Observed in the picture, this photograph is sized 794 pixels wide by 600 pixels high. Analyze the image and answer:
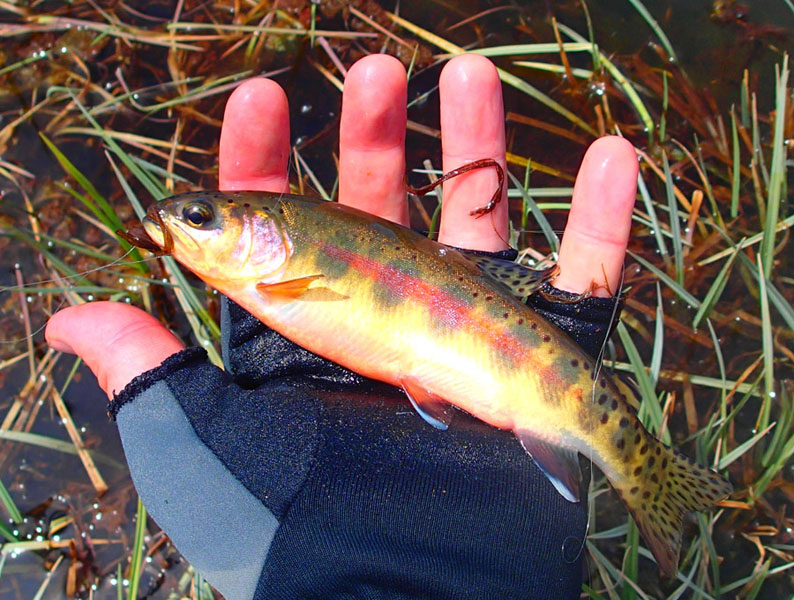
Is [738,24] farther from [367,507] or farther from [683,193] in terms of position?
[367,507]

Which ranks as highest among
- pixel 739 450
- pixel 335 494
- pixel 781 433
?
pixel 335 494

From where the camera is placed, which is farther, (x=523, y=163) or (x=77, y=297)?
(x=523, y=163)

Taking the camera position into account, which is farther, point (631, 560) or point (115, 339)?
point (631, 560)

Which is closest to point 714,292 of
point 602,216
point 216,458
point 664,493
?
point 602,216

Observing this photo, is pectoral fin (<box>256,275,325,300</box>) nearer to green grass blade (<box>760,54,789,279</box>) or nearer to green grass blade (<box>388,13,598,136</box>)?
green grass blade (<box>388,13,598,136</box>)

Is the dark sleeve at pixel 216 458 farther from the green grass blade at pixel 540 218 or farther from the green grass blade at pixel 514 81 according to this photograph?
the green grass blade at pixel 514 81

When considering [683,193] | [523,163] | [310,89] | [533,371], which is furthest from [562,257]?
[310,89]

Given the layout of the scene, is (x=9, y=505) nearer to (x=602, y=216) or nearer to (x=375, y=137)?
(x=375, y=137)
